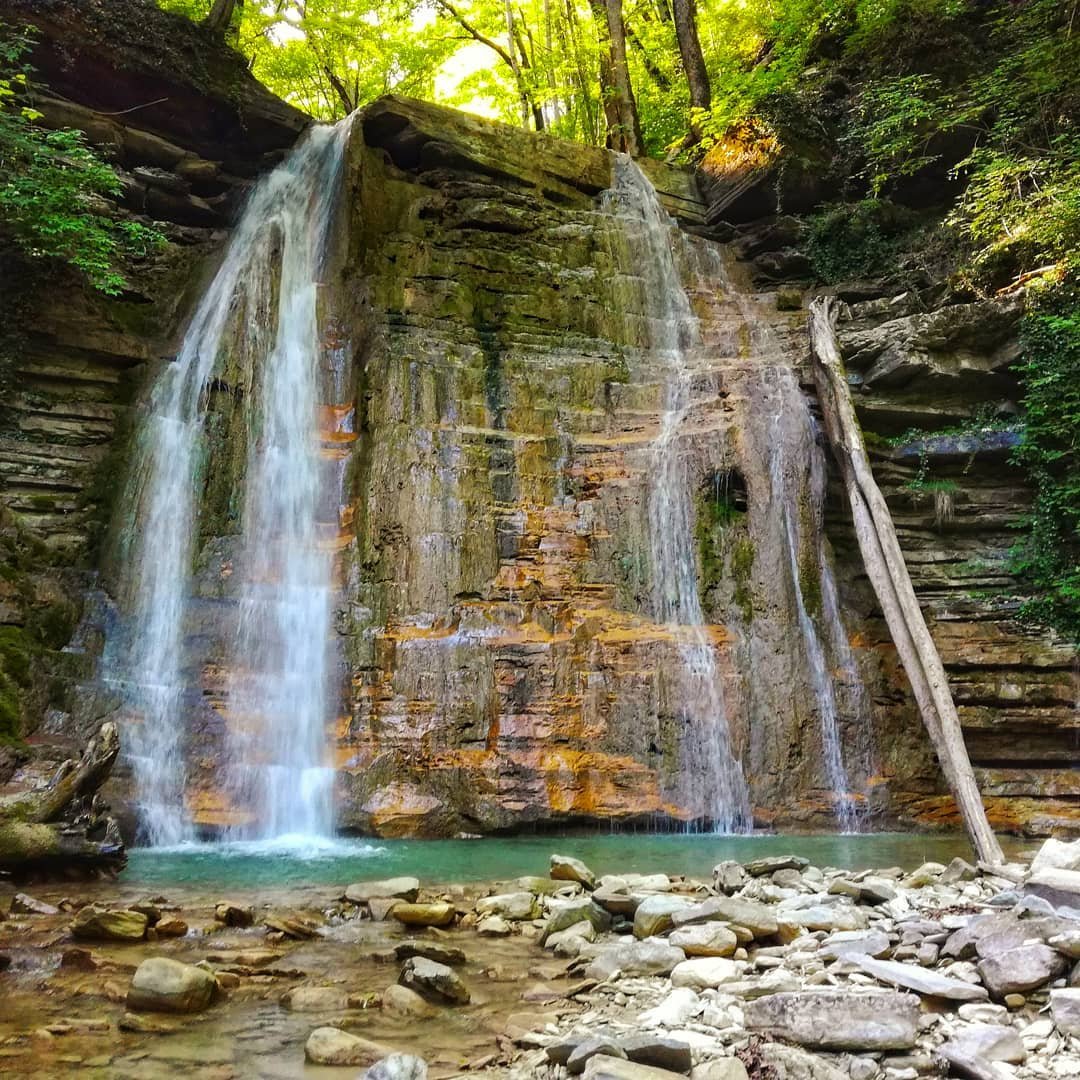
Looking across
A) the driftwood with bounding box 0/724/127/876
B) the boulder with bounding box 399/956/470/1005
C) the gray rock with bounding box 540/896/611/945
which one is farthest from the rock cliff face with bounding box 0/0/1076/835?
the boulder with bounding box 399/956/470/1005

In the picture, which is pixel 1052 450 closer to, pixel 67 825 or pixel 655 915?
pixel 655 915

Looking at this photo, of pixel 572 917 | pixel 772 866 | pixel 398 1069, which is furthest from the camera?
pixel 772 866

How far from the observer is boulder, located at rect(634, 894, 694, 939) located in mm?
4457

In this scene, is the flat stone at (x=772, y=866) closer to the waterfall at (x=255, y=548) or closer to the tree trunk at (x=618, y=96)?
the waterfall at (x=255, y=548)

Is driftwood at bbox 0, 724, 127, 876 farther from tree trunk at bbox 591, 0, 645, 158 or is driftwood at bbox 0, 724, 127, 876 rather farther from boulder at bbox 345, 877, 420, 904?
tree trunk at bbox 591, 0, 645, 158

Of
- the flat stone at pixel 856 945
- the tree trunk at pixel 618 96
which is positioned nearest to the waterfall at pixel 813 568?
the flat stone at pixel 856 945

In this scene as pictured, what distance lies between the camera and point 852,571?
1137 centimetres

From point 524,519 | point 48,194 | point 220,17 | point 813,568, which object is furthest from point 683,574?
point 220,17

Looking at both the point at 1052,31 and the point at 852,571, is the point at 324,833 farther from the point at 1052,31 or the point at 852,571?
the point at 1052,31

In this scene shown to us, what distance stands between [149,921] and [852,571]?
935 centimetres

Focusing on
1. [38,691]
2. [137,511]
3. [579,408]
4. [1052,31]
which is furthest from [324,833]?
[1052,31]

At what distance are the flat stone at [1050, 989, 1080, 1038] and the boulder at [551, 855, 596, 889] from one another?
339 cm

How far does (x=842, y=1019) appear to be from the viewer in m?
2.78

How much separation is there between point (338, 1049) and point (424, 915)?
201 centimetres
